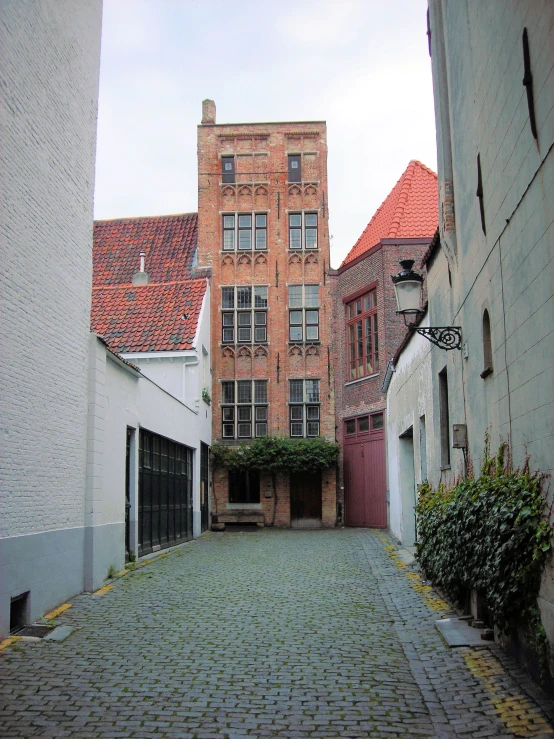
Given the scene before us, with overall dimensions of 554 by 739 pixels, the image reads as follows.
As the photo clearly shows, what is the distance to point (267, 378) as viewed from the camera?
90.5 feet

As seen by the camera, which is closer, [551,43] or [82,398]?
[551,43]

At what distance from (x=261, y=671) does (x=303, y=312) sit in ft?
71.4

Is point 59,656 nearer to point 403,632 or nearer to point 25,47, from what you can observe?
point 403,632

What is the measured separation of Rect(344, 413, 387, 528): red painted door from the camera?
24.4 meters

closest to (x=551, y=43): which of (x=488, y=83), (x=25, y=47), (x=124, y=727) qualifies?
(x=488, y=83)

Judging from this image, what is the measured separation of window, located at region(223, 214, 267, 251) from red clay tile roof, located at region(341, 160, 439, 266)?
3310mm

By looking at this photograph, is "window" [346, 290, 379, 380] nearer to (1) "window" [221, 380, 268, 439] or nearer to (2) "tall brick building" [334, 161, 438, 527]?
Result: (2) "tall brick building" [334, 161, 438, 527]

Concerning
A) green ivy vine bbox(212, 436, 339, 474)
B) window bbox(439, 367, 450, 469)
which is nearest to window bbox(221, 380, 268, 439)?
green ivy vine bbox(212, 436, 339, 474)

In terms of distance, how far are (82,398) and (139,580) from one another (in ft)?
10.0

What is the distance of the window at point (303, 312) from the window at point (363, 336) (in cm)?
137

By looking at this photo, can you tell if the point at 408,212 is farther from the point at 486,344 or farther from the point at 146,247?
the point at 486,344

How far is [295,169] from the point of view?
2881 centimetres

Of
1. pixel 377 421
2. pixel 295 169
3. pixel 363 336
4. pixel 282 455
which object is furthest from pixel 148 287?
pixel 295 169

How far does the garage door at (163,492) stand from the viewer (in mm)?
15359
